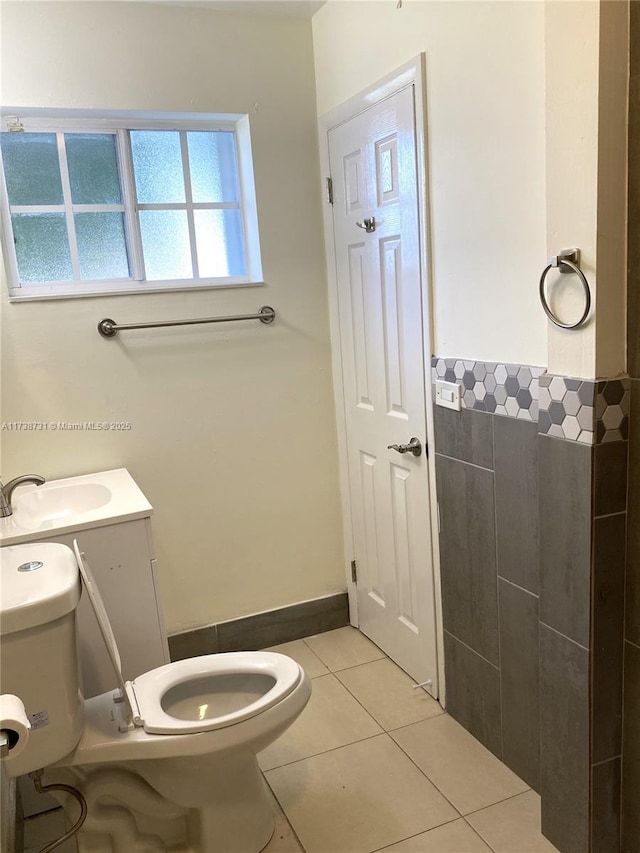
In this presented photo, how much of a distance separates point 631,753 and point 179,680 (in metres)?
1.10

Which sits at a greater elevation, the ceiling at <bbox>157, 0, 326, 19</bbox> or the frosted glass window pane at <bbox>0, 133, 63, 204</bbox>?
the ceiling at <bbox>157, 0, 326, 19</bbox>

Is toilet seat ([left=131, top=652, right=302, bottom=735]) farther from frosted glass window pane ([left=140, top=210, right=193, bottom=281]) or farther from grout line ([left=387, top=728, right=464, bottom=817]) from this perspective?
frosted glass window pane ([left=140, top=210, right=193, bottom=281])

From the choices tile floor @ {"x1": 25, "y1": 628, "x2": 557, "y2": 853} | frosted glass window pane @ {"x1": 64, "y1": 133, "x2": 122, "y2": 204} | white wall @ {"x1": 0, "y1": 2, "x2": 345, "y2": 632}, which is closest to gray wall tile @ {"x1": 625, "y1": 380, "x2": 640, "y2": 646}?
tile floor @ {"x1": 25, "y1": 628, "x2": 557, "y2": 853}

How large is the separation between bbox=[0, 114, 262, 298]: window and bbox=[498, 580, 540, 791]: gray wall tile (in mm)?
1482

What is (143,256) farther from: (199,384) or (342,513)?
(342,513)

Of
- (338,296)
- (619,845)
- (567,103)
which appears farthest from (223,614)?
(567,103)

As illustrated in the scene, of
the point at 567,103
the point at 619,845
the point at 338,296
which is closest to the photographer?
the point at 567,103

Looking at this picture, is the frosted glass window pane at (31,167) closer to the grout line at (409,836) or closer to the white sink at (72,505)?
the white sink at (72,505)

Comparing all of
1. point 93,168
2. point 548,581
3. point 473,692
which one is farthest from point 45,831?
point 93,168

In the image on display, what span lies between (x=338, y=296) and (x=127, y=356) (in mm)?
812

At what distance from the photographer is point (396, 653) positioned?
8.22ft

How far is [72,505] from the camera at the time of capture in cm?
221

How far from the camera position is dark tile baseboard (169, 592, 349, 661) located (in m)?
2.59

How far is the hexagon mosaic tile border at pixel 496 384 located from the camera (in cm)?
164
